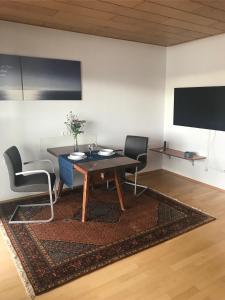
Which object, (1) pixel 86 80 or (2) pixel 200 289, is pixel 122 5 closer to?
(1) pixel 86 80

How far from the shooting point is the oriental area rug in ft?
7.01

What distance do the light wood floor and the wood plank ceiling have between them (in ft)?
8.13

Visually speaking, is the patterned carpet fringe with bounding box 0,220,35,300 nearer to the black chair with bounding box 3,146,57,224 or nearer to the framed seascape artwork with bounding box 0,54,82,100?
the black chair with bounding box 3,146,57,224

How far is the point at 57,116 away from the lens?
3713 millimetres

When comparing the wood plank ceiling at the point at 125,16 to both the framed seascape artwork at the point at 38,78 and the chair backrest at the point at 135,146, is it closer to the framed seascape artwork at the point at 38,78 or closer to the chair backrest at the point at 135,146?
the framed seascape artwork at the point at 38,78

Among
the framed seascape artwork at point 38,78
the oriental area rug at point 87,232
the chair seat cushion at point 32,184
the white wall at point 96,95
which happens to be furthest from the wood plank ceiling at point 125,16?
the oriental area rug at point 87,232

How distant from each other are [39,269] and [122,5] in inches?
107

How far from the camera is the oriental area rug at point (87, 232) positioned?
2137mm

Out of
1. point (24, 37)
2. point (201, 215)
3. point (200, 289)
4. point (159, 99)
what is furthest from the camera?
point (159, 99)

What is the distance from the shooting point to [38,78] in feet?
11.3

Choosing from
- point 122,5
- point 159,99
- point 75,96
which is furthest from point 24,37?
point 159,99

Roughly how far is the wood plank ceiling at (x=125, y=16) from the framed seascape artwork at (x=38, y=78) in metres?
0.49

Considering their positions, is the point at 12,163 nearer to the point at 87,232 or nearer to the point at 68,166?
the point at 68,166

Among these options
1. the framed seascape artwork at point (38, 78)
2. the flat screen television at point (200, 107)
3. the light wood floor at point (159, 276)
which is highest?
the framed seascape artwork at point (38, 78)
